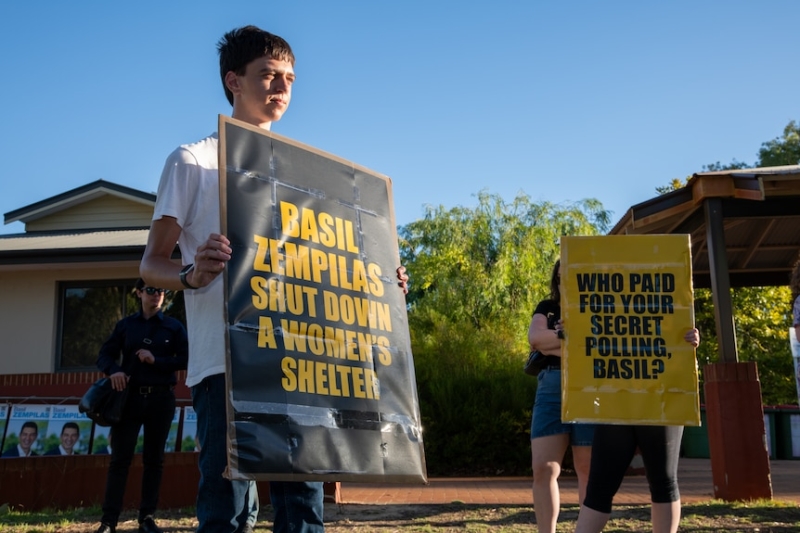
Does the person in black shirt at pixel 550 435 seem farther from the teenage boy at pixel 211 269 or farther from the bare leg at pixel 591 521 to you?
the teenage boy at pixel 211 269

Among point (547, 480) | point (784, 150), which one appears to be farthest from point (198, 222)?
point (784, 150)

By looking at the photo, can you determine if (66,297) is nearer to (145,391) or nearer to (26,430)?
(26,430)

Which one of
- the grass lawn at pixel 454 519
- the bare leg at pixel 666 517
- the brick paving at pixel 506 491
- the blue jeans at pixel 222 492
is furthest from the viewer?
the brick paving at pixel 506 491

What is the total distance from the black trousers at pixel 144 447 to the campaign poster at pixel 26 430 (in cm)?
254

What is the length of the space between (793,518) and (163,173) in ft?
21.1

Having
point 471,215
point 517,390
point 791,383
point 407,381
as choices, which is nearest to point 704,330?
point 791,383

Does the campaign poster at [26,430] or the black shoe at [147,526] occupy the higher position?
the campaign poster at [26,430]

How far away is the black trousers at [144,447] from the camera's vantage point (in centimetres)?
628

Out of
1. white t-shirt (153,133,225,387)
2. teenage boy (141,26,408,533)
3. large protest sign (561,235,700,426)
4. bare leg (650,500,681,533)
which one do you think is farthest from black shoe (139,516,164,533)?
white t-shirt (153,133,225,387)

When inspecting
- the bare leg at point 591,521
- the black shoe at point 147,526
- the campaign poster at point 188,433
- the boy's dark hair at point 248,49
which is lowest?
the black shoe at point 147,526

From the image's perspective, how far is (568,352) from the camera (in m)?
4.33

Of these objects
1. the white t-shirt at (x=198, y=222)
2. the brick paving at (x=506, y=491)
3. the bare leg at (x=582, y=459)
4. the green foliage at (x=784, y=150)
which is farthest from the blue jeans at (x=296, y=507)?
the green foliage at (x=784, y=150)

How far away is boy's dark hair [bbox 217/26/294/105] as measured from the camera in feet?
9.62

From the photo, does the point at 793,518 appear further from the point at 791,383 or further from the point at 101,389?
the point at 791,383
